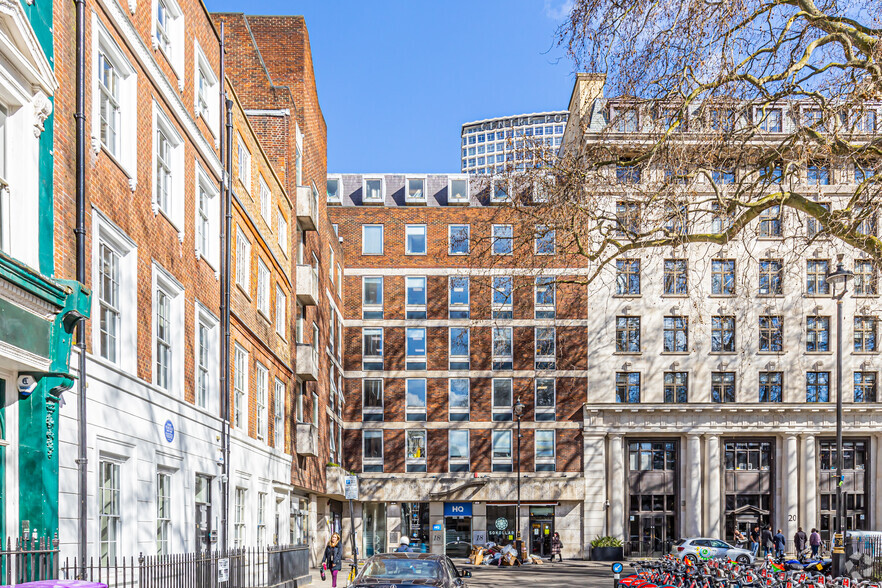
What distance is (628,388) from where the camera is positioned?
50.2m

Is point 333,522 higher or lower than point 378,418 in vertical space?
lower

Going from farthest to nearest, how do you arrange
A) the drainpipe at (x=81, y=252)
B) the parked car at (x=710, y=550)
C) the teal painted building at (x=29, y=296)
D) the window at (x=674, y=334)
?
1. the window at (x=674, y=334)
2. the parked car at (x=710, y=550)
3. the drainpipe at (x=81, y=252)
4. the teal painted building at (x=29, y=296)

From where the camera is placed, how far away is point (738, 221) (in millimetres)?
14875

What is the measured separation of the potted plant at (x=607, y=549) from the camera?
46.2m

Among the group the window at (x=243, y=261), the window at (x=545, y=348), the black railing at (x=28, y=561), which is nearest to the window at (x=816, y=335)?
the window at (x=545, y=348)

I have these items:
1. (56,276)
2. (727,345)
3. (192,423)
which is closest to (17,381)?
(56,276)

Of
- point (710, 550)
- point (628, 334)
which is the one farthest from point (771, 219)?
point (628, 334)

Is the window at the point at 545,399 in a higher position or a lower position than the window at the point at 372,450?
higher

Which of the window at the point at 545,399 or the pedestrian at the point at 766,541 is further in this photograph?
the window at the point at 545,399

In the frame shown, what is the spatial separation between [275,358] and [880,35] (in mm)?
19533

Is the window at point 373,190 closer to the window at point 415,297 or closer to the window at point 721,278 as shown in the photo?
the window at point 415,297

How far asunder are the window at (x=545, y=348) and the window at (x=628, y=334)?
3.37 meters

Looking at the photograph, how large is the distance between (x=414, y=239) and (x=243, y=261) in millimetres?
28864

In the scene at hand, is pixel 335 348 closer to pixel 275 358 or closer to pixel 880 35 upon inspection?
pixel 275 358
